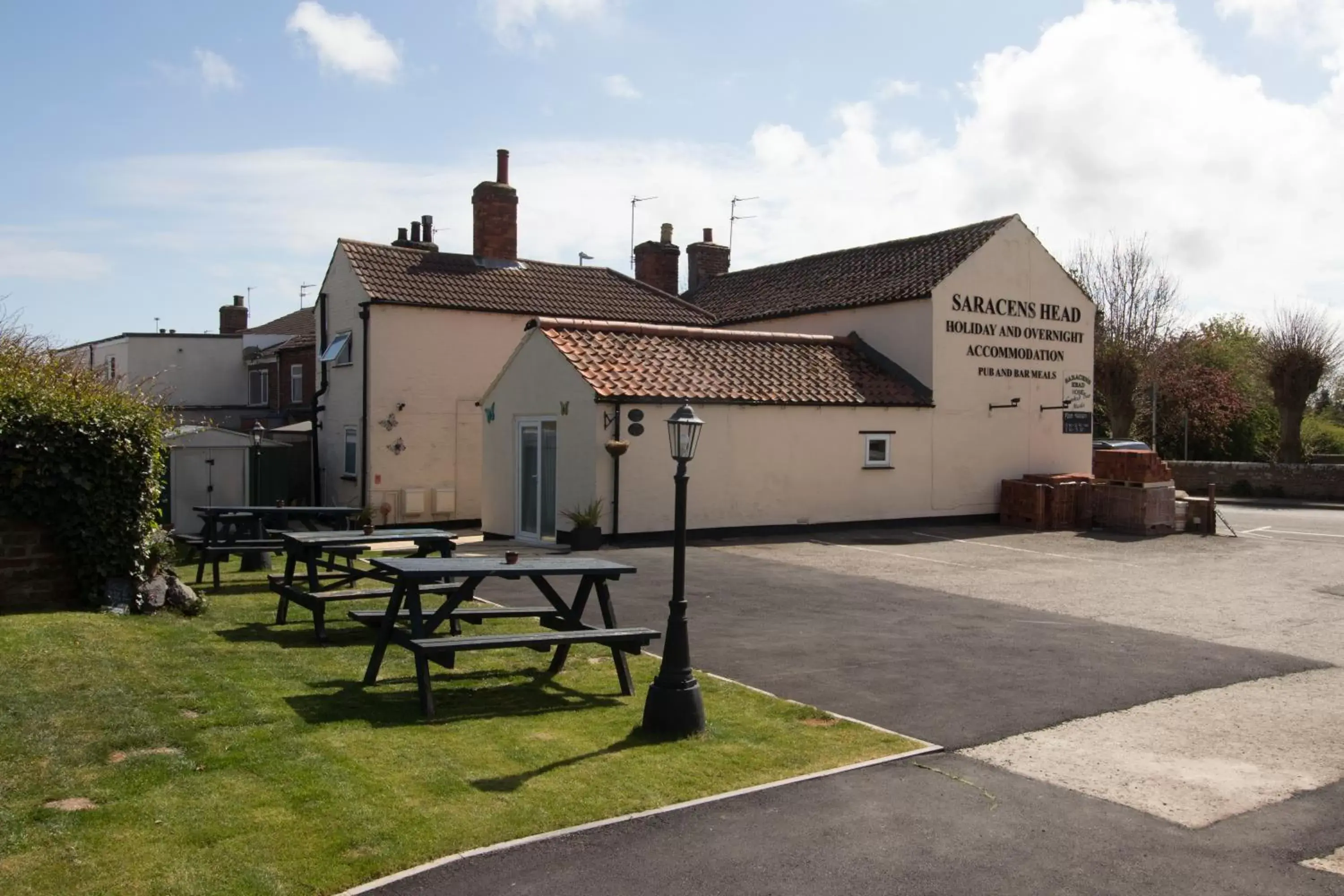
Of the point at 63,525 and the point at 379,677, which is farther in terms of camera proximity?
the point at 63,525

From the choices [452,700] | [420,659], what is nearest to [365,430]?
[452,700]

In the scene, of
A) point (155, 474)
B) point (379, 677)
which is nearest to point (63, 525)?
Result: point (155, 474)

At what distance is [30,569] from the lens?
34.8 feet

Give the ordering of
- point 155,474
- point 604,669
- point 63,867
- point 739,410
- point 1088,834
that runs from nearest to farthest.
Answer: point 63,867 → point 1088,834 → point 604,669 → point 155,474 → point 739,410

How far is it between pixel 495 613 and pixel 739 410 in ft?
38.5

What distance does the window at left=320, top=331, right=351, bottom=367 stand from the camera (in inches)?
1029

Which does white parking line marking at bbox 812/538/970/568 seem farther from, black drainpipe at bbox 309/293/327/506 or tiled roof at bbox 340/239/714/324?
black drainpipe at bbox 309/293/327/506

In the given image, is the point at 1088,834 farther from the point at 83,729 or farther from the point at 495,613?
the point at 83,729

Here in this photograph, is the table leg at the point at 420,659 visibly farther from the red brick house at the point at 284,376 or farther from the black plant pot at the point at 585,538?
the red brick house at the point at 284,376

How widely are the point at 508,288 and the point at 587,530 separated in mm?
10523

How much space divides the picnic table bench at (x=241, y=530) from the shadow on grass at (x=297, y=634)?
1.64m

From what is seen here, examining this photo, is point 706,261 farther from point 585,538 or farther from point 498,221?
point 585,538

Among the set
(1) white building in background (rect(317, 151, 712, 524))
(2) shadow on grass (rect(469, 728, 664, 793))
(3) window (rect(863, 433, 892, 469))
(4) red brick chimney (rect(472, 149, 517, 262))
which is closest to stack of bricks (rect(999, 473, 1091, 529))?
(3) window (rect(863, 433, 892, 469))

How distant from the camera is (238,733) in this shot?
695 centimetres
